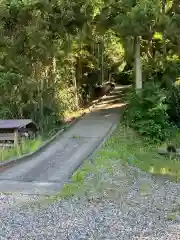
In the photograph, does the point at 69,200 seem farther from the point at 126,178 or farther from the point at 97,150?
the point at 97,150

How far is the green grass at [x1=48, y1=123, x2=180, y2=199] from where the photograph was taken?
9.87 meters

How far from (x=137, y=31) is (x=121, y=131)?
11.7ft

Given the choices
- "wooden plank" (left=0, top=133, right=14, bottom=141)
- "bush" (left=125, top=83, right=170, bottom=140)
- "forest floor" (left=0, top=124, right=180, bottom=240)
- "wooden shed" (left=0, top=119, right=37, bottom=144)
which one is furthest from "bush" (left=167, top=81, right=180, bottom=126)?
"wooden plank" (left=0, top=133, right=14, bottom=141)

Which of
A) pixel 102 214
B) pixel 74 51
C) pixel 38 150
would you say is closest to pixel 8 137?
pixel 38 150

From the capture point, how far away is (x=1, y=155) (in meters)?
12.5

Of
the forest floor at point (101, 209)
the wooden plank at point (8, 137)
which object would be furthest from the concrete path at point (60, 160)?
the wooden plank at point (8, 137)

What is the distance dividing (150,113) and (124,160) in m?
3.53

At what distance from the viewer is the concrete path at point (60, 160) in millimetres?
9867

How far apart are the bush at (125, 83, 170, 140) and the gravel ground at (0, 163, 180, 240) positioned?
5039mm

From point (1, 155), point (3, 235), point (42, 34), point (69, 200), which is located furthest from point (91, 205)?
point (42, 34)

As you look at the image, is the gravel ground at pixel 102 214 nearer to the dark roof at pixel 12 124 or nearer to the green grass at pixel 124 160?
the green grass at pixel 124 160

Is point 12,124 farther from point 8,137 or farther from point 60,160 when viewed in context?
point 60,160

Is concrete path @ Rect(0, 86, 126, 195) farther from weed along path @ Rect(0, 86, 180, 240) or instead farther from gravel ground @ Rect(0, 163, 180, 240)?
gravel ground @ Rect(0, 163, 180, 240)

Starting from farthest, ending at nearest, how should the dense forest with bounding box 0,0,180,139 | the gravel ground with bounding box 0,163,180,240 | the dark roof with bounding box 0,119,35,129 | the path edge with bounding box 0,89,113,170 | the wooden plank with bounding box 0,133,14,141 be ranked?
the dense forest with bounding box 0,0,180,139 < the wooden plank with bounding box 0,133,14,141 < the dark roof with bounding box 0,119,35,129 < the path edge with bounding box 0,89,113,170 < the gravel ground with bounding box 0,163,180,240
